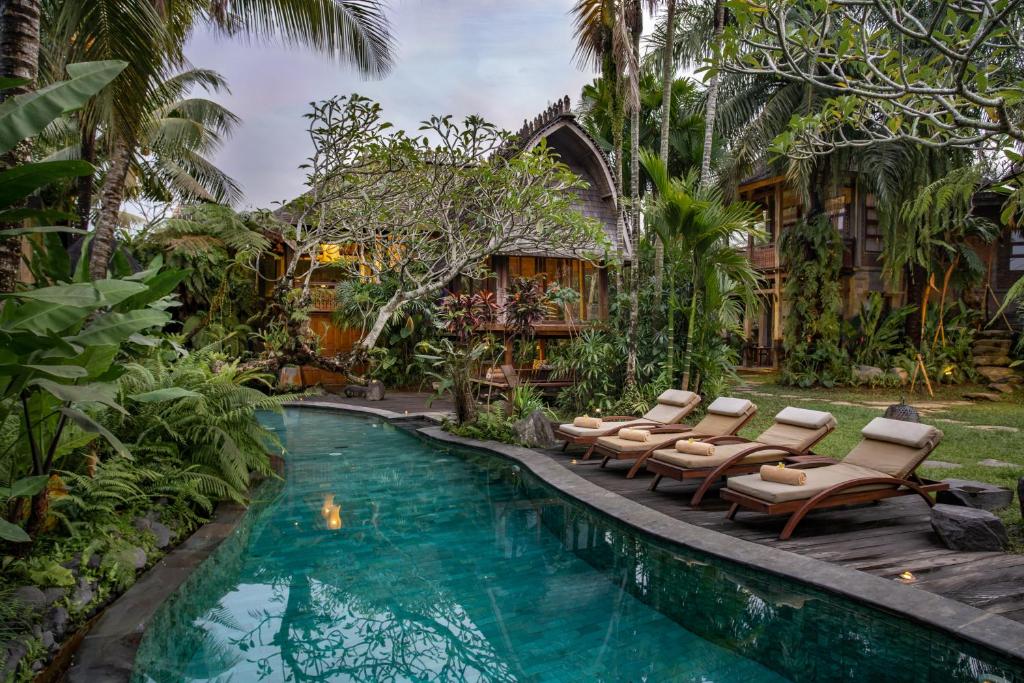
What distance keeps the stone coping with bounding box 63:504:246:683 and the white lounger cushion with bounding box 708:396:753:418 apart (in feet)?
18.1

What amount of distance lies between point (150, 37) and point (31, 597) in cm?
463

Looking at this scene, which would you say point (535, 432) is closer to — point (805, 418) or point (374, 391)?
point (805, 418)

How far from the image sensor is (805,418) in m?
6.58

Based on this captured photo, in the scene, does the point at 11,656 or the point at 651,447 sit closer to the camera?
the point at 11,656

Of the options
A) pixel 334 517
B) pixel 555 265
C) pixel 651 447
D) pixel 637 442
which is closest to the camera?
pixel 334 517

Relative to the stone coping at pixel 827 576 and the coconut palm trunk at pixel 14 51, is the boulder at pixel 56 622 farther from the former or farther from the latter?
the stone coping at pixel 827 576

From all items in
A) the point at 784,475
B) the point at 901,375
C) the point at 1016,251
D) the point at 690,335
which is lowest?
the point at 784,475

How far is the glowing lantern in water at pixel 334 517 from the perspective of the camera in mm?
5918

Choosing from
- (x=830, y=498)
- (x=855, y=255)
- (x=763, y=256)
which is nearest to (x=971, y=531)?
(x=830, y=498)

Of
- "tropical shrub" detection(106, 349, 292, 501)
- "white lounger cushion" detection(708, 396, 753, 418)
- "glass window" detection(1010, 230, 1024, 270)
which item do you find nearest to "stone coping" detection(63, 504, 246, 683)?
"tropical shrub" detection(106, 349, 292, 501)

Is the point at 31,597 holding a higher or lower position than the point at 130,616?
higher

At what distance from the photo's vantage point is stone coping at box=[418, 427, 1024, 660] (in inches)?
129

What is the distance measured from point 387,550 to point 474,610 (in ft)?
4.65

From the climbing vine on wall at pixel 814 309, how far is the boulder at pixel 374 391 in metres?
10.8
